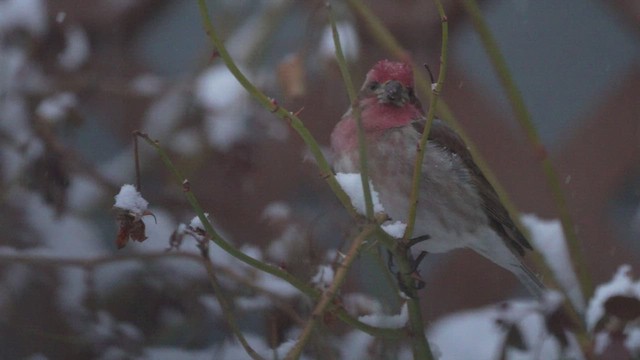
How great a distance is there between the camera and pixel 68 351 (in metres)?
2.02

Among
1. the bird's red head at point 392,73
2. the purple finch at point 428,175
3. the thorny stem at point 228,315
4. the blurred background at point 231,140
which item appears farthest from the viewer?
the blurred background at point 231,140

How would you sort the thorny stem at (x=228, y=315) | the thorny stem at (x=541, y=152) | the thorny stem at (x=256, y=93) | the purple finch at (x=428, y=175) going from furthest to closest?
the purple finch at (x=428, y=175)
the thorny stem at (x=541, y=152)
the thorny stem at (x=228, y=315)
the thorny stem at (x=256, y=93)

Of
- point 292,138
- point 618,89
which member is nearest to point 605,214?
point 618,89

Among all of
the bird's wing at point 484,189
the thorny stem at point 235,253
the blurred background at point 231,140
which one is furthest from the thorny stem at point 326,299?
the bird's wing at point 484,189

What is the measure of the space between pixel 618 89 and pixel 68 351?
1.75 meters

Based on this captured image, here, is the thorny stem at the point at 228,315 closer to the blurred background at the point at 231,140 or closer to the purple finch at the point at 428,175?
the blurred background at the point at 231,140

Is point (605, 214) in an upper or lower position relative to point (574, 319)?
upper

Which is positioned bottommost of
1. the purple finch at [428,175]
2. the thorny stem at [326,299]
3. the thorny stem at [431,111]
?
the thorny stem at [326,299]

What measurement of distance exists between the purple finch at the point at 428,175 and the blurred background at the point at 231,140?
0.11 meters

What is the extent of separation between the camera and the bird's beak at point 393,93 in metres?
1.87

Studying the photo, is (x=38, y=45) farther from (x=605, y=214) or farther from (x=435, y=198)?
(x=605, y=214)

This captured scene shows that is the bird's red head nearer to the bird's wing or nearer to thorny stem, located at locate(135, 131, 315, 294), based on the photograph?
the bird's wing

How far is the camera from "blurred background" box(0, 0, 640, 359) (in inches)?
80.7

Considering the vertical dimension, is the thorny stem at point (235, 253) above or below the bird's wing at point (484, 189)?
below
